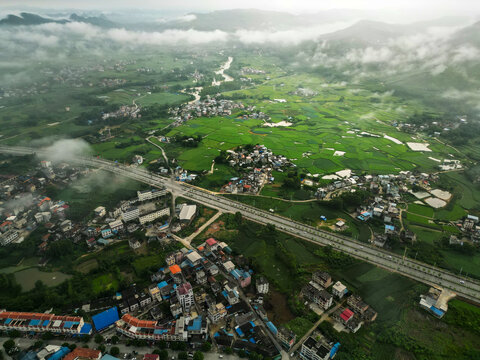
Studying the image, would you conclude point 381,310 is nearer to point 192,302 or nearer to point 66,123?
point 192,302

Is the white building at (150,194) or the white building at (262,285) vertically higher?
the white building at (262,285)

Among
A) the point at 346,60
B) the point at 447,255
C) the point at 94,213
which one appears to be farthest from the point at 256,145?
the point at 346,60

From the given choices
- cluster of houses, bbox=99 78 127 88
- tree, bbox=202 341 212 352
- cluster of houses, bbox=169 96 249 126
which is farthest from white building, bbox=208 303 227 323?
cluster of houses, bbox=99 78 127 88

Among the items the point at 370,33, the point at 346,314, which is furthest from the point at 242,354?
the point at 370,33

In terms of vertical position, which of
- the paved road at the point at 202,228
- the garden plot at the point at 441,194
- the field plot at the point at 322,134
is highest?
the garden plot at the point at 441,194

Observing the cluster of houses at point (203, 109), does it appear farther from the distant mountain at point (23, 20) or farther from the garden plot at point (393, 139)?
the distant mountain at point (23, 20)

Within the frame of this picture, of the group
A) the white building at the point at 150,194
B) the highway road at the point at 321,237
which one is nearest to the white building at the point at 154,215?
the white building at the point at 150,194
